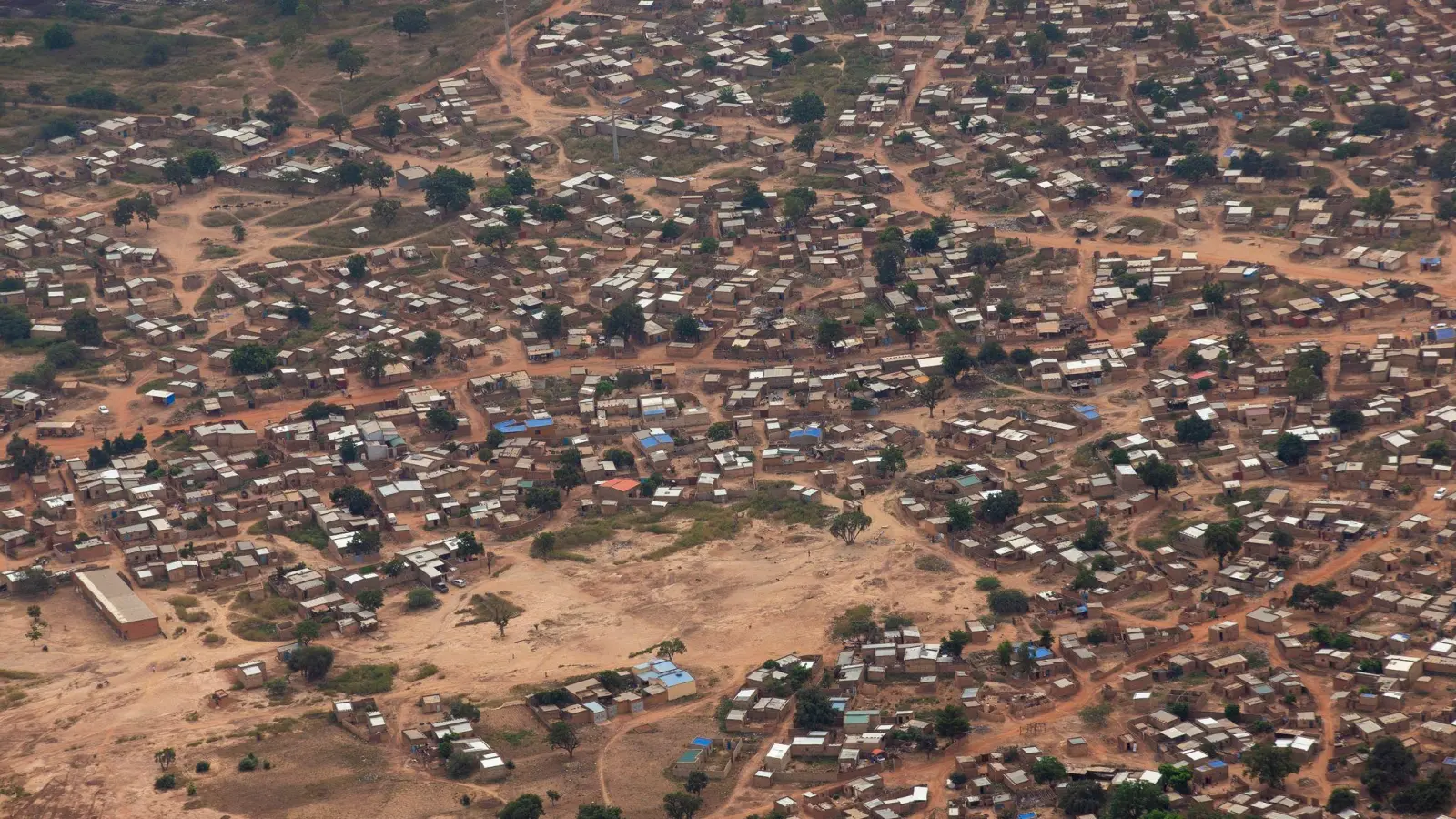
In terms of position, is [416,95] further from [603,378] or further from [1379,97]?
[1379,97]

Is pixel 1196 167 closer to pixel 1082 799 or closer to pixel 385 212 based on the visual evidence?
pixel 385 212

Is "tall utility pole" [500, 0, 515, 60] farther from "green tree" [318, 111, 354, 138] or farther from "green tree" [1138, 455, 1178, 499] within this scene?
"green tree" [1138, 455, 1178, 499]

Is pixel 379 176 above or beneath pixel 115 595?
above

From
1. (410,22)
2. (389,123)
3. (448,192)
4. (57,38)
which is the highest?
(57,38)

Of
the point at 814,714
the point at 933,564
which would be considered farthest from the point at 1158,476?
the point at 814,714

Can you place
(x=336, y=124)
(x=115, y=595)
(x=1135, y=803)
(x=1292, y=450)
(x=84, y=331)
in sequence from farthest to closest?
(x=336, y=124), (x=84, y=331), (x=1292, y=450), (x=115, y=595), (x=1135, y=803)

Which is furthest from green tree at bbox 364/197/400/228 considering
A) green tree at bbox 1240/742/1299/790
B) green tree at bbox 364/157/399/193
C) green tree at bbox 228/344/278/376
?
green tree at bbox 1240/742/1299/790

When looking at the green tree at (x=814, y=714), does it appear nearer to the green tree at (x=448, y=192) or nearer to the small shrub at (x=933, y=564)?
the small shrub at (x=933, y=564)

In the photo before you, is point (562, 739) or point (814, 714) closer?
point (562, 739)

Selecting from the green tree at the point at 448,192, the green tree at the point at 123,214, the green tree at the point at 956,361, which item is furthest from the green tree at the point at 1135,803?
the green tree at the point at 123,214
